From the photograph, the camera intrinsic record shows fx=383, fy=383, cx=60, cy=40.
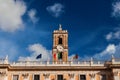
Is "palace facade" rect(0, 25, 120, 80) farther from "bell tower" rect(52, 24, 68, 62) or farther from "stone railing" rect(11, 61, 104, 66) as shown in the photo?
"bell tower" rect(52, 24, 68, 62)

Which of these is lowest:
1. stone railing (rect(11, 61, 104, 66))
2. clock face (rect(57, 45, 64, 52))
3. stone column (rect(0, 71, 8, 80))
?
stone column (rect(0, 71, 8, 80))

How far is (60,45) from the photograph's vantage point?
3947 inches

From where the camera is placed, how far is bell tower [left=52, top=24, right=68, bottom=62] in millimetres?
98169

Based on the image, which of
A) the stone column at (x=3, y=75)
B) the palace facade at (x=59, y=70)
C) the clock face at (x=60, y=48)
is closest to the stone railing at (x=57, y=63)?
the palace facade at (x=59, y=70)

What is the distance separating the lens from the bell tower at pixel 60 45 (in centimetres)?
9817

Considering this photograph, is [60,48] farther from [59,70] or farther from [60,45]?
[59,70]

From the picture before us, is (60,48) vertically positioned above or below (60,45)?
below

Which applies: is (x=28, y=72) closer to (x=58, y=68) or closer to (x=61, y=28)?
(x=58, y=68)

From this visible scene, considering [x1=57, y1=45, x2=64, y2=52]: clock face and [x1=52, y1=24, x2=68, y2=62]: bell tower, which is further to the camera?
[x1=57, y1=45, x2=64, y2=52]: clock face

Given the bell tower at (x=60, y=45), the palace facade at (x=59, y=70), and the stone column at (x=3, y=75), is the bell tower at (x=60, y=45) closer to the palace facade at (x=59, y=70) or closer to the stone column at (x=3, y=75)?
the palace facade at (x=59, y=70)

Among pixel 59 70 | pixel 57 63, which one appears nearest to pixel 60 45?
pixel 57 63

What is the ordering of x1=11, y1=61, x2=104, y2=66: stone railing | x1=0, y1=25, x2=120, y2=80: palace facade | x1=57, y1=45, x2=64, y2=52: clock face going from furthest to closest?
x1=57, y1=45, x2=64, y2=52: clock face < x1=11, y1=61, x2=104, y2=66: stone railing < x1=0, y1=25, x2=120, y2=80: palace facade

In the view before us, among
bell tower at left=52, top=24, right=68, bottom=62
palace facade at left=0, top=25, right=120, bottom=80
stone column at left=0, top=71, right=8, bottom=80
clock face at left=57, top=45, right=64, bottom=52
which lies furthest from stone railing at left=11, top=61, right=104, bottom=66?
clock face at left=57, top=45, right=64, bottom=52

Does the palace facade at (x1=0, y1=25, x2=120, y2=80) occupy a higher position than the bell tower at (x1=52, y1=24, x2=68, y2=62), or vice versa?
the bell tower at (x1=52, y1=24, x2=68, y2=62)
